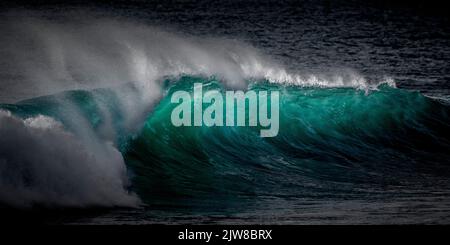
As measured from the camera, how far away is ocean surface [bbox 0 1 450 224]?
1191 cm

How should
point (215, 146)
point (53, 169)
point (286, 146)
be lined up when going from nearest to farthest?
point (53, 169) < point (215, 146) < point (286, 146)

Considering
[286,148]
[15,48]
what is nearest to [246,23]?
[15,48]

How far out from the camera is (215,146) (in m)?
16.8

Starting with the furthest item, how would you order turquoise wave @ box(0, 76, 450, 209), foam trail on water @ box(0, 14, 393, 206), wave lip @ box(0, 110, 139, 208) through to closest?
1. turquoise wave @ box(0, 76, 450, 209)
2. foam trail on water @ box(0, 14, 393, 206)
3. wave lip @ box(0, 110, 139, 208)

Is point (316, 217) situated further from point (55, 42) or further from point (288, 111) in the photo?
point (55, 42)

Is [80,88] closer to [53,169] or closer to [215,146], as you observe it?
[215,146]

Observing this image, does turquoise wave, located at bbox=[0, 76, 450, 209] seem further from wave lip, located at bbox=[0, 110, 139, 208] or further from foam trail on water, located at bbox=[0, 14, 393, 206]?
wave lip, located at bbox=[0, 110, 139, 208]

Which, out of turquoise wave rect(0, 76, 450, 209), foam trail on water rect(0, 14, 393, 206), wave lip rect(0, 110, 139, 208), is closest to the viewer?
wave lip rect(0, 110, 139, 208)

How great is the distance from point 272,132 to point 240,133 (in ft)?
2.31

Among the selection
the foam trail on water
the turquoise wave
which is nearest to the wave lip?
the foam trail on water

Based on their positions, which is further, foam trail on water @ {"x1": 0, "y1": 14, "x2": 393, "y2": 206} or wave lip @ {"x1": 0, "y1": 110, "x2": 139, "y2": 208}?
foam trail on water @ {"x1": 0, "y1": 14, "x2": 393, "y2": 206}

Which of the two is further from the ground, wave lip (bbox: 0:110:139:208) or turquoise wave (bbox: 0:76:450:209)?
turquoise wave (bbox: 0:76:450:209)

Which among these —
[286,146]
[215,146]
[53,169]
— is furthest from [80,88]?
[53,169]

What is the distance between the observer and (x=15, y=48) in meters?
30.8
